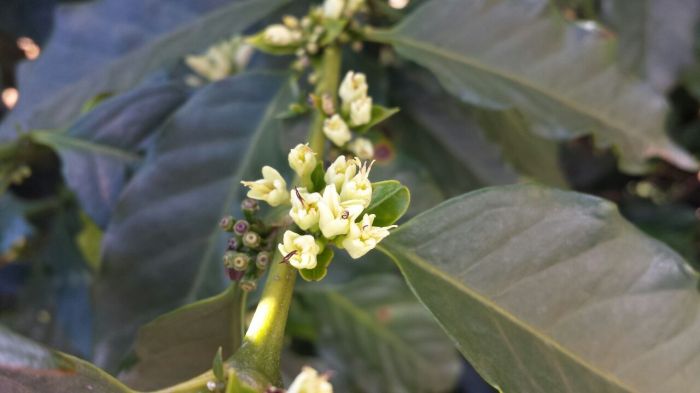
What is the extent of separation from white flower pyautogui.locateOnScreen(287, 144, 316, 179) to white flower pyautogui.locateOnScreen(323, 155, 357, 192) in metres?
0.01

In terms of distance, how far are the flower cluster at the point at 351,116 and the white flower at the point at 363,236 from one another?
173mm

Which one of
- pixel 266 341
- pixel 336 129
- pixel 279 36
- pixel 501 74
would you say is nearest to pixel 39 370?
pixel 266 341

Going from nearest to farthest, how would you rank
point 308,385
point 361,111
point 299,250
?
point 308,385, point 299,250, point 361,111

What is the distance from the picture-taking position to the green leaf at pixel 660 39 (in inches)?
38.4

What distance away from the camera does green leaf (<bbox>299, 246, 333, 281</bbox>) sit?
1.45ft

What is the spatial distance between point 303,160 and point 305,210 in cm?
5

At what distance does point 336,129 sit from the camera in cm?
60

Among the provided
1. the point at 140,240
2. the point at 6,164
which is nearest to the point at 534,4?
the point at 140,240

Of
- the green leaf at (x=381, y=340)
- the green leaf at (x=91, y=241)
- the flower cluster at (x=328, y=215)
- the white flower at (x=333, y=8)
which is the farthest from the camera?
the green leaf at (x=381, y=340)

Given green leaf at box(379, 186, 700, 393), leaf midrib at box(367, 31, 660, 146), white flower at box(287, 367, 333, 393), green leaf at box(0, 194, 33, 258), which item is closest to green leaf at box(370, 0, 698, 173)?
leaf midrib at box(367, 31, 660, 146)

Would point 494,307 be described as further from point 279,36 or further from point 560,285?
point 279,36

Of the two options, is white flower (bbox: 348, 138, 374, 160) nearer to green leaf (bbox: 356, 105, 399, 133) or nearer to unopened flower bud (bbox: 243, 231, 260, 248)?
green leaf (bbox: 356, 105, 399, 133)

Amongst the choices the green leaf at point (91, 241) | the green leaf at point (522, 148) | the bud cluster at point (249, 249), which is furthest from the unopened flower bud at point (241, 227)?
the green leaf at point (522, 148)

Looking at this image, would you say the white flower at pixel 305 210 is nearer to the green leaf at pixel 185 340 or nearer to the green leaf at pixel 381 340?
the green leaf at pixel 185 340
